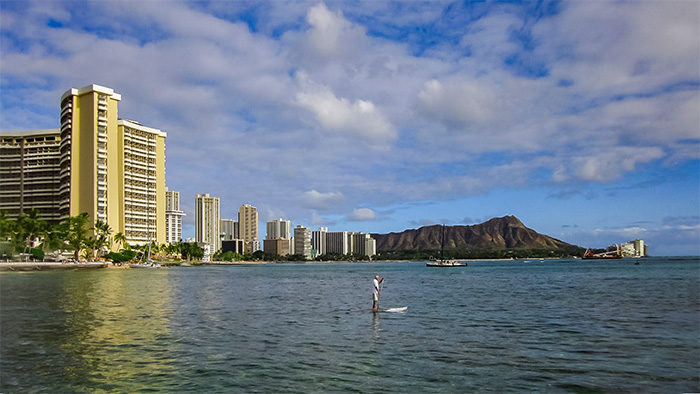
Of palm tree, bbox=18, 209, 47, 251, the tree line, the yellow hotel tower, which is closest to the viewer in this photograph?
the tree line

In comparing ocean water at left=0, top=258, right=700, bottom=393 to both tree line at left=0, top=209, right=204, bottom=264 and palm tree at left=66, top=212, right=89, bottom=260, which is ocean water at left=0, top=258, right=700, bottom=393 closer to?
tree line at left=0, top=209, right=204, bottom=264

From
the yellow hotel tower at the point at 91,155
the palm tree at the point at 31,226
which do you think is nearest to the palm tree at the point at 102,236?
the yellow hotel tower at the point at 91,155

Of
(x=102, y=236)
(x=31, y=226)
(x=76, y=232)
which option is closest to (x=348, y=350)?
(x=31, y=226)

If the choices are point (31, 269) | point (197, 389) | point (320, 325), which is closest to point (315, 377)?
point (197, 389)

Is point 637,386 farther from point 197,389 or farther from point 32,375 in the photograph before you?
point 32,375

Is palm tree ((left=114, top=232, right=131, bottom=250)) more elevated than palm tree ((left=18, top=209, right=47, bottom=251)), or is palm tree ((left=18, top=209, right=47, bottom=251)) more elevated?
palm tree ((left=18, top=209, right=47, bottom=251))

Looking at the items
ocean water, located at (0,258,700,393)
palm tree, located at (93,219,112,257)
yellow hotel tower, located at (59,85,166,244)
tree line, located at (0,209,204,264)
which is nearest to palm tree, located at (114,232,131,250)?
tree line, located at (0,209,204,264)

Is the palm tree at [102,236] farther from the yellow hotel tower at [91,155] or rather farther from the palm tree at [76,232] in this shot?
the palm tree at [76,232]

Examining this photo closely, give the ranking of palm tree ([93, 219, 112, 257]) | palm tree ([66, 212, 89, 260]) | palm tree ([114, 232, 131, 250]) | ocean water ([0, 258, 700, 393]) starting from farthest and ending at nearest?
palm tree ([114, 232, 131, 250]) < palm tree ([93, 219, 112, 257]) < palm tree ([66, 212, 89, 260]) < ocean water ([0, 258, 700, 393])

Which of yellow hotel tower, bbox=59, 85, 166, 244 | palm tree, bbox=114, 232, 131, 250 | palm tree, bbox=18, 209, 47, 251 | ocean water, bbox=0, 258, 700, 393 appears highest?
yellow hotel tower, bbox=59, 85, 166, 244

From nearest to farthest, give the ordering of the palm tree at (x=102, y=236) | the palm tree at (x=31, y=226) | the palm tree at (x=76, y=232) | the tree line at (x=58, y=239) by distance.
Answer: the tree line at (x=58, y=239) → the palm tree at (x=31, y=226) → the palm tree at (x=76, y=232) → the palm tree at (x=102, y=236)

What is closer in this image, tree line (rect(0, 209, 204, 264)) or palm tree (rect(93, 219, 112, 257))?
tree line (rect(0, 209, 204, 264))

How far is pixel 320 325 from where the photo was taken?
2984 cm

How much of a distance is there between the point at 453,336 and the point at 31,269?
13134cm
